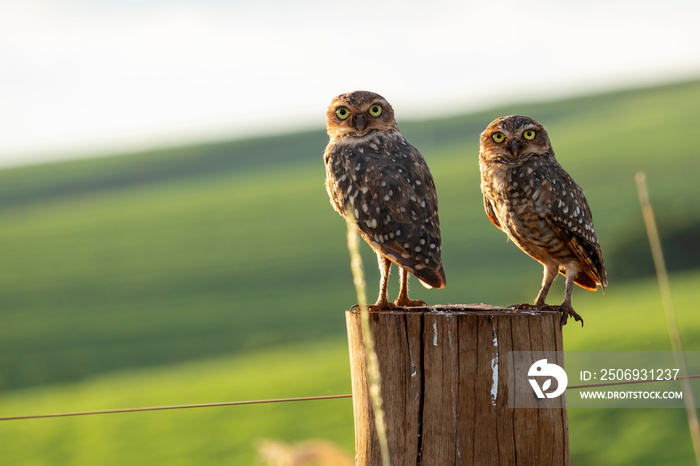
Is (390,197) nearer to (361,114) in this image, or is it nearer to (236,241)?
(361,114)

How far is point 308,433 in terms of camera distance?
17406 mm

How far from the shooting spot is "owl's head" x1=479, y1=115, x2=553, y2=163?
495 centimetres

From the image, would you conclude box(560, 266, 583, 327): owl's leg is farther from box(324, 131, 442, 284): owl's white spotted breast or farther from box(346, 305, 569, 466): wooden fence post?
box(346, 305, 569, 466): wooden fence post

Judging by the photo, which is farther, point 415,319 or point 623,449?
point 623,449

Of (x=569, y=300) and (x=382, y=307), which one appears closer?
(x=382, y=307)

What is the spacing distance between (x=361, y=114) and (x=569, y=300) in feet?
5.46

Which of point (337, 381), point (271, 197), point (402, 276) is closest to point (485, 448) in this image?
point (402, 276)

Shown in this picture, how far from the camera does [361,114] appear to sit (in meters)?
4.89

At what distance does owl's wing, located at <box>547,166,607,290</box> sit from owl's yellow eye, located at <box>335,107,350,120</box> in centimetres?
132

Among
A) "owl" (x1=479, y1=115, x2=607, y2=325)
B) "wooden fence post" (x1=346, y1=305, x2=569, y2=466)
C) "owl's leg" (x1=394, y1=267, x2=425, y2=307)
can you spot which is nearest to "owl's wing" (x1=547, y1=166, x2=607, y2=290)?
"owl" (x1=479, y1=115, x2=607, y2=325)

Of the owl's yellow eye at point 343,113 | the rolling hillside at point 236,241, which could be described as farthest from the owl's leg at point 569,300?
the rolling hillside at point 236,241

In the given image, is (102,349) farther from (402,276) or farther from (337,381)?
(402,276)

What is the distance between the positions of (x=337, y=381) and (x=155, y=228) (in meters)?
25.9

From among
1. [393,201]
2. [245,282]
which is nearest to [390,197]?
[393,201]
